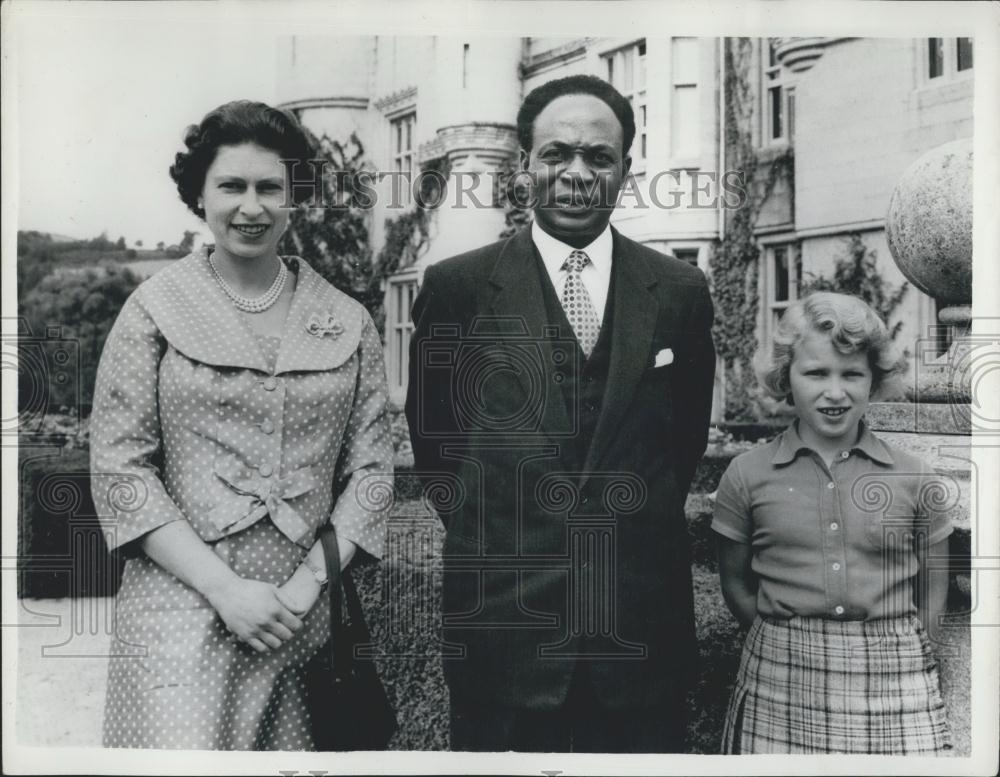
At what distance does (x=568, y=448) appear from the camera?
3.78 meters

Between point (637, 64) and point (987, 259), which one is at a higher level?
point (637, 64)

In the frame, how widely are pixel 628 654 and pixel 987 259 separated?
1975 mm

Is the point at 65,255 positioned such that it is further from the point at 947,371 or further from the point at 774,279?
the point at 947,371

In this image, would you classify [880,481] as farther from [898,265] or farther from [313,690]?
[313,690]

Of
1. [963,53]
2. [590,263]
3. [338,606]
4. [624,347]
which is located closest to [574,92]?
[590,263]

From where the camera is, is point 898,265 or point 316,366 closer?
point 316,366

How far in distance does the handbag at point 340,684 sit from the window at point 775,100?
85.4 inches

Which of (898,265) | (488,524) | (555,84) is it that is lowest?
(488,524)

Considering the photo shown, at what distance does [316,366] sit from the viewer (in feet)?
11.5

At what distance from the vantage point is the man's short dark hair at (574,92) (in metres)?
3.82

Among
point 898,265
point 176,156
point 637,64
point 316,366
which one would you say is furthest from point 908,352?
point 176,156

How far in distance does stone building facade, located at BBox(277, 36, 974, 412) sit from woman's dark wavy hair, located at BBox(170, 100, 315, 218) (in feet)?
1.09

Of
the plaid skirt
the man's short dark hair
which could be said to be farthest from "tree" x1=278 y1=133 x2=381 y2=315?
the plaid skirt

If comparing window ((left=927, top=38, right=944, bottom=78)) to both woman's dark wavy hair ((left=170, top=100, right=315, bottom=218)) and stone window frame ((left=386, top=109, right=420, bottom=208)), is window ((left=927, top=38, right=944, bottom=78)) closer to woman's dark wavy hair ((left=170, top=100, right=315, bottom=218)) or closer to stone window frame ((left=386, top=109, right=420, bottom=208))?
stone window frame ((left=386, top=109, right=420, bottom=208))
